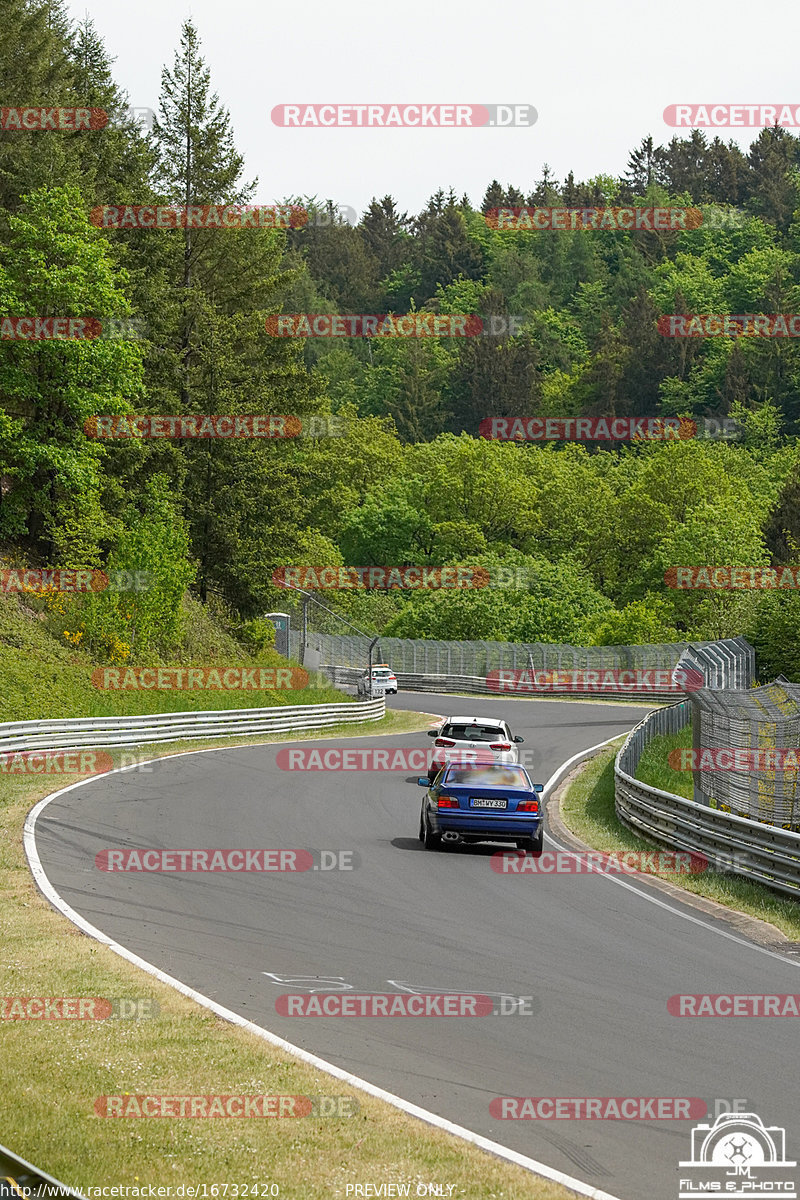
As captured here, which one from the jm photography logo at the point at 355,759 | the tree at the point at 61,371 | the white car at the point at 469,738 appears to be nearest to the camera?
the white car at the point at 469,738

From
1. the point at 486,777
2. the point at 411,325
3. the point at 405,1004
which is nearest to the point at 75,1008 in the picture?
the point at 405,1004

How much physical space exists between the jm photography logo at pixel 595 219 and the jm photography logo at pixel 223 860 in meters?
172

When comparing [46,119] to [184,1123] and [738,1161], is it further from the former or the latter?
[738,1161]

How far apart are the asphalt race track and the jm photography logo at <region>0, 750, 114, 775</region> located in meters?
6.57

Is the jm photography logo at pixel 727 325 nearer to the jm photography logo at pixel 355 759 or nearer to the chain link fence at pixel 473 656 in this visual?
the chain link fence at pixel 473 656

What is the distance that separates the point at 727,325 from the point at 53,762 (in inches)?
5137

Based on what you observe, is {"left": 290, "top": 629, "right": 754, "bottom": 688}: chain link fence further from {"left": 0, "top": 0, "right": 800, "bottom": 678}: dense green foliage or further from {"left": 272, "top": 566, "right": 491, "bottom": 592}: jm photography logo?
{"left": 272, "top": 566, "right": 491, "bottom": 592}: jm photography logo

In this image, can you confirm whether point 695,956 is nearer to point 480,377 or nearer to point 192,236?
point 192,236

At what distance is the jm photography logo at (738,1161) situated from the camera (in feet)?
21.2

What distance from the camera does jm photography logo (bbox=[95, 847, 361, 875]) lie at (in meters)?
16.8

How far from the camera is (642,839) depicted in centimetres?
2189

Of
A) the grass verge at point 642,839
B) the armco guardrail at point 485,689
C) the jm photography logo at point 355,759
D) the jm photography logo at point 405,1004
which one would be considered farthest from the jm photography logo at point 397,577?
the jm photography logo at point 405,1004

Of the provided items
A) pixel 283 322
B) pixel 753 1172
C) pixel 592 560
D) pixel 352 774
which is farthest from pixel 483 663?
pixel 753 1172

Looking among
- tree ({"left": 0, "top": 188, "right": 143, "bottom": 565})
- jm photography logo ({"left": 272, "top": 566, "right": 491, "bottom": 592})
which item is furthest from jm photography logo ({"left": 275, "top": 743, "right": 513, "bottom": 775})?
jm photography logo ({"left": 272, "top": 566, "right": 491, "bottom": 592})
